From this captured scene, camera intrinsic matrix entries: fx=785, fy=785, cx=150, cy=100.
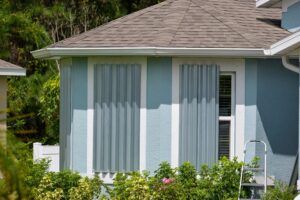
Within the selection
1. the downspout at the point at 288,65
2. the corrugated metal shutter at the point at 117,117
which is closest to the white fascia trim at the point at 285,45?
the downspout at the point at 288,65

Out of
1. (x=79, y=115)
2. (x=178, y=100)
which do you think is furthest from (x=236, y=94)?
(x=79, y=115)

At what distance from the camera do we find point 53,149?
47.6 ft

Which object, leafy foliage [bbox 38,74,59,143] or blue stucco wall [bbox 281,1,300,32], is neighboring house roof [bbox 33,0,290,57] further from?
→ leafy foliage [bbox 38,74,59,143]

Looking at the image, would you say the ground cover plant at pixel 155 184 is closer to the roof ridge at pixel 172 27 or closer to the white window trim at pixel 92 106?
the white window trim at pixel 92 106

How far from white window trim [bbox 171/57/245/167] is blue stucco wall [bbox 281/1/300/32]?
3.82 ft

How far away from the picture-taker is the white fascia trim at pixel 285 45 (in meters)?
10.5

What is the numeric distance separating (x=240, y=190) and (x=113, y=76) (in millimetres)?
2745

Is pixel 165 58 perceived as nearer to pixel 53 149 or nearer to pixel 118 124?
pixel 118 124

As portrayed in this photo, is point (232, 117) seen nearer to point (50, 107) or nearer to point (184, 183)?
point (184, 183)

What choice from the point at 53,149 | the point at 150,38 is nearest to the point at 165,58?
the point at 150,38

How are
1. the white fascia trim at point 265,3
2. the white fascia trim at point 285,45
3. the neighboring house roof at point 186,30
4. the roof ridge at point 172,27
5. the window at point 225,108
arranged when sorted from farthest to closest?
1. the white fascia trim at point 265,3
2. the roof ridge at point 172,27
3. the window at point 225,108
4. the neighboring house roof at point 186,30
5. the white fascia trim at point 285,45

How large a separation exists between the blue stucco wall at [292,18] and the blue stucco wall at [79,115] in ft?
11.1

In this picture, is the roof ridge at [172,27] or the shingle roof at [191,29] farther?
the roof ridge at [172,27]

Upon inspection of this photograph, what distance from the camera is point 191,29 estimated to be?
12773 millimetres
